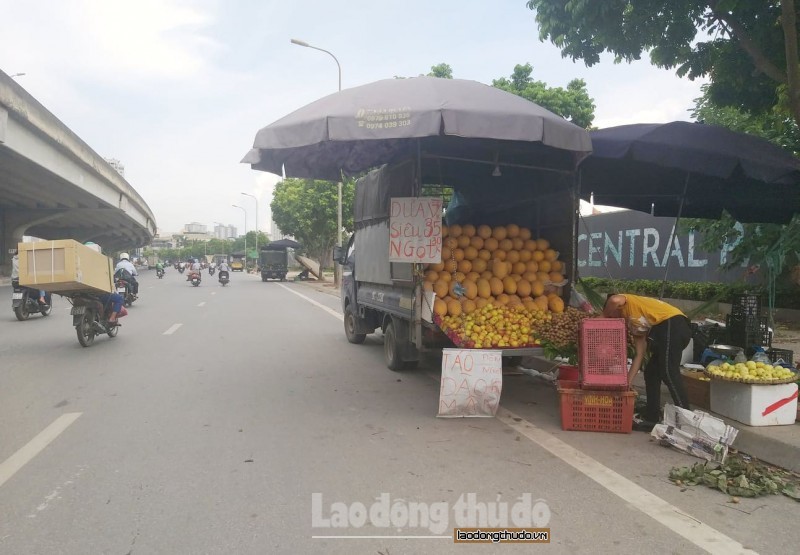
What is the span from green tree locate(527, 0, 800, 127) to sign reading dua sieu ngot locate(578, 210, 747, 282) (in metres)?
5.51

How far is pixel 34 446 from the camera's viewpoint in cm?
454

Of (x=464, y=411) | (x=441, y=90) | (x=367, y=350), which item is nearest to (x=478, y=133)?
(x=441, y=90)

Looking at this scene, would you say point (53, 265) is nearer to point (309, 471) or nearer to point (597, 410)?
point (309, 471)

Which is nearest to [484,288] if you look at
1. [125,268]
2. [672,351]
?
[672,351]

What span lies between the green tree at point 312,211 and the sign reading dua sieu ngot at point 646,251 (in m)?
16.2

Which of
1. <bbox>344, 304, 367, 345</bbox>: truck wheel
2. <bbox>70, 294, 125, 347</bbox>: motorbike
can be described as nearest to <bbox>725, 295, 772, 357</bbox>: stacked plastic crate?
<bbox>344, 304, 367, 345</bbox>: truck wheel

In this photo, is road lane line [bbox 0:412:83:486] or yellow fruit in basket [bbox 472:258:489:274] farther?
yellow fruit in basket [bbox 472:258:489:274]

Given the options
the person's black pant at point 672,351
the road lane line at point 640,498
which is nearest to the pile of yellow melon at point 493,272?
the person's black pant at point 672,351

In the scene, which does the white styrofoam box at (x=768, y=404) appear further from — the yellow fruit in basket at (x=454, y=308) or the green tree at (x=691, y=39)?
the green tree at (x=691, y=39)

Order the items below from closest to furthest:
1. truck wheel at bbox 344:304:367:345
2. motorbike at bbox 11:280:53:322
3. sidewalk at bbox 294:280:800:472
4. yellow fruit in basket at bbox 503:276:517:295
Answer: sidewalk at bbox 294:280:800:472
yellow fruit in basket at bbox 503:276:517:295
truck wheel at bbox 344:304:367:345
motorbike at bbox 11:280:53:322

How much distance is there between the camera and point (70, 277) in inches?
344

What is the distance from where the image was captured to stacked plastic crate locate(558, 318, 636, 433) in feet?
16.5

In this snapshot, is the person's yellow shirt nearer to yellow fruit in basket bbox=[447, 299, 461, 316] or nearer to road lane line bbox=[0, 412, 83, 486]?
yellow fruit in basket bbox=[447, 299, 461, 316]

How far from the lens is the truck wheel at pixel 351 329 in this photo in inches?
400
